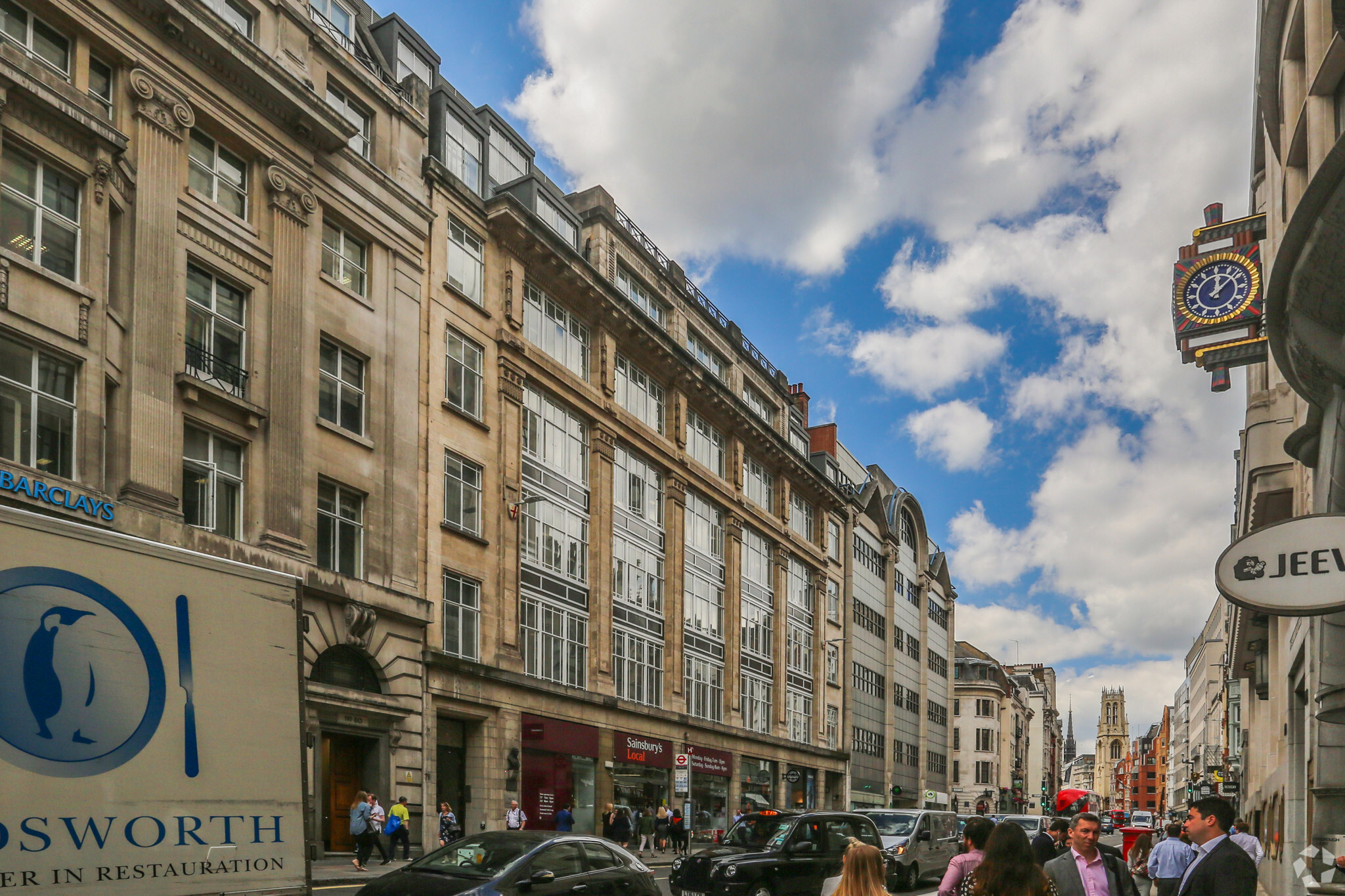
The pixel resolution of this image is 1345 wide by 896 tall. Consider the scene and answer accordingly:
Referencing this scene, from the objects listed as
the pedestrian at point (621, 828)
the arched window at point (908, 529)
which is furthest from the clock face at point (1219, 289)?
the arched window at point (908, 529)

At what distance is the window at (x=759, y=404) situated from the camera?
57.2 metres

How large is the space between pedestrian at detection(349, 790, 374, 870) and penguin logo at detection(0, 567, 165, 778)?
16776 millimetres

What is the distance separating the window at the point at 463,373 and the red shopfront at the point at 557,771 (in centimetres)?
898

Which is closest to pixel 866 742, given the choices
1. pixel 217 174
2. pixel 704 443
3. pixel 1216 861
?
pixel 704 443

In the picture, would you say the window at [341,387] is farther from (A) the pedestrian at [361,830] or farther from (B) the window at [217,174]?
(A) the pedestrian at [361,830]

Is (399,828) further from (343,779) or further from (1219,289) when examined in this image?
(1219,289)

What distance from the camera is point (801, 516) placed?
206 ft

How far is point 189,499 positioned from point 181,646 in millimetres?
16549

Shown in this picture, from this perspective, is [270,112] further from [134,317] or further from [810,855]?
[810,855]

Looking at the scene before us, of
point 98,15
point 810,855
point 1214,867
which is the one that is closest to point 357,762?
point 810,855

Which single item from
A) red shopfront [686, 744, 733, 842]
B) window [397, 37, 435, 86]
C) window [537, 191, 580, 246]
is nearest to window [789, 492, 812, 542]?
red shopfront [686, 744, 733, 842]

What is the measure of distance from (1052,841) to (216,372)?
20.5 meters

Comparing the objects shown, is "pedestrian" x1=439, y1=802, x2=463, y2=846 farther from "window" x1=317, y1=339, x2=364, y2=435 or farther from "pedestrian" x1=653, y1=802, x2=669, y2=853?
"pedestrian" x1=653, y1=802, x2=669, y2=853

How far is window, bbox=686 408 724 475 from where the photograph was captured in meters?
49.4
